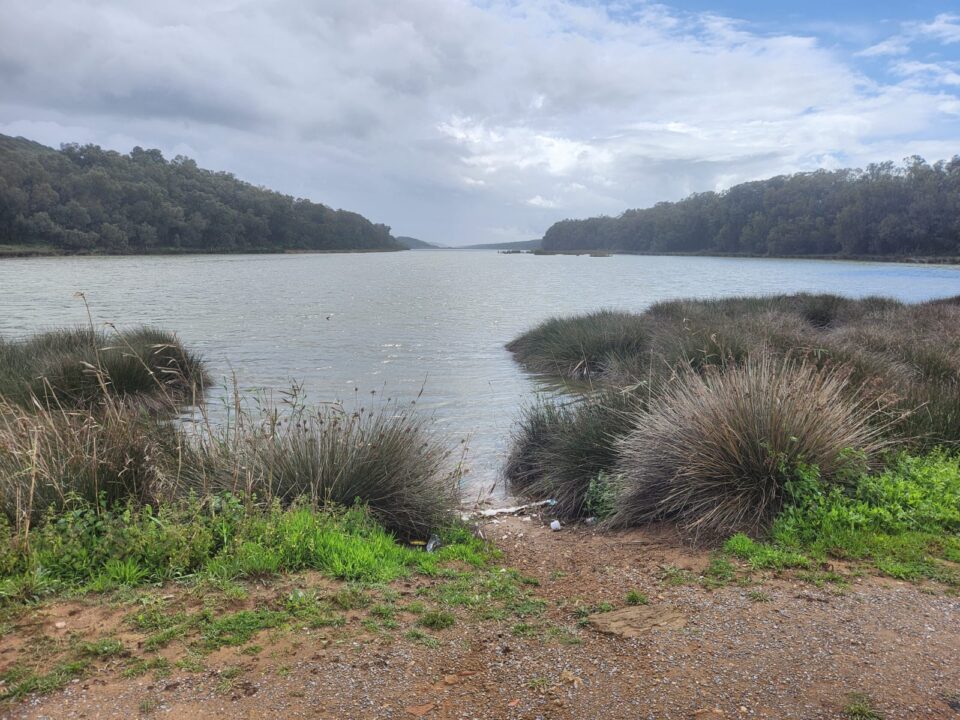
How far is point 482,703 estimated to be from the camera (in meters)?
Result: 3.19

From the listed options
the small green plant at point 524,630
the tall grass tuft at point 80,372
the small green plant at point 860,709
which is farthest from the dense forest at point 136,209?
the small green plant at point 860,709

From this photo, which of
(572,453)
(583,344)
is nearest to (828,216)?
(583,344)

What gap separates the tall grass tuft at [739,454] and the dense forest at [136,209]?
93485 millimetres

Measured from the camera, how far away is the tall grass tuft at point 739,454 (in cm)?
560

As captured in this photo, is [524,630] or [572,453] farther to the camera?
[572,453]

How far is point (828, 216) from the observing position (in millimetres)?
115812

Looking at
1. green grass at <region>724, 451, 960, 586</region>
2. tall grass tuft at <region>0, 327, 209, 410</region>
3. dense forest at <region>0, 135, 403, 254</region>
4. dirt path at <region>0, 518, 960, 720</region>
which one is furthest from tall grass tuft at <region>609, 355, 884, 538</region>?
dense forest at <region>0, 135, 403, 254</region>

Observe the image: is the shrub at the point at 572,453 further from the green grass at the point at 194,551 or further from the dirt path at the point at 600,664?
the dirt path at the point at 600,664

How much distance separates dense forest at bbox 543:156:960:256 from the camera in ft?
315

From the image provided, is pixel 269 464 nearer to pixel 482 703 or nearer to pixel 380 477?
pixel 380 477

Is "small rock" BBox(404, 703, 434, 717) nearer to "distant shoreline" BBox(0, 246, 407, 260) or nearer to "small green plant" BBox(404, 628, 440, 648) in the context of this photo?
"small green plant" BBox(404, 628, 440, 648)

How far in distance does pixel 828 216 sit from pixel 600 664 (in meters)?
129

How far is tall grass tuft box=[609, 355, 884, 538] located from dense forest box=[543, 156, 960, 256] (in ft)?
353

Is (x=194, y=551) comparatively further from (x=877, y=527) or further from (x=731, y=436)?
(x=877, y=527)
